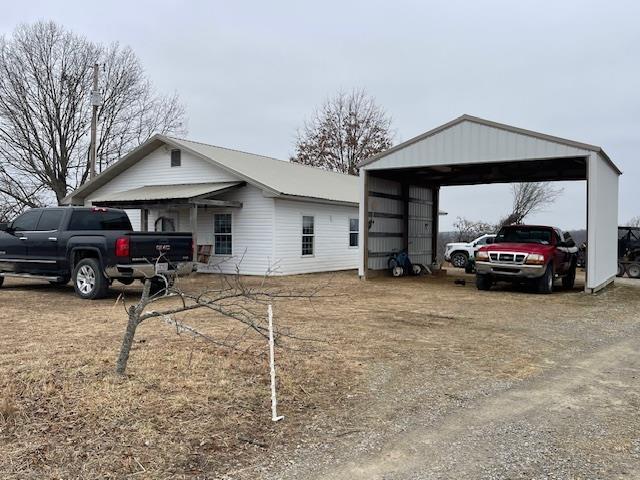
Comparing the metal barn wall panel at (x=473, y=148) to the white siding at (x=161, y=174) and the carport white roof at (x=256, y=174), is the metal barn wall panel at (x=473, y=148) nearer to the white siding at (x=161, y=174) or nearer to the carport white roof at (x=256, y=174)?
the carport white roof at (x=256, y=174)

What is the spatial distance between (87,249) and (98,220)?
1.27m

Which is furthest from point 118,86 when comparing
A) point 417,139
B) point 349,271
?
point 417,139

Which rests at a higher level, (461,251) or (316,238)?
(316,238)

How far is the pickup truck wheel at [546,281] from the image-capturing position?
14.7 m

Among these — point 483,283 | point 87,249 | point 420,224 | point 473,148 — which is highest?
point 473,148

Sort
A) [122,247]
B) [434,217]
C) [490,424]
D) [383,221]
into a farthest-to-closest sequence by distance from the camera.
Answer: [434,217] < [383,221] < [122,247] < [490,424]

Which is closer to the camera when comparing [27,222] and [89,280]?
[89,280]

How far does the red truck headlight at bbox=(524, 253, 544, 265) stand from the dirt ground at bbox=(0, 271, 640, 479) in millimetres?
5116

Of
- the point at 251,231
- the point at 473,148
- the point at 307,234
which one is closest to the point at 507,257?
the point at 473,148

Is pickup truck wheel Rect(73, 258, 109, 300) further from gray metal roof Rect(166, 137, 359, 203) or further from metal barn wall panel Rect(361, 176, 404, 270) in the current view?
metal barn wall panel Rect(361, 176, 404, 270)

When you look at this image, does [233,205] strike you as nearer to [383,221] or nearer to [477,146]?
[383,221]

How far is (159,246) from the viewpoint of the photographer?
1171 centimetres

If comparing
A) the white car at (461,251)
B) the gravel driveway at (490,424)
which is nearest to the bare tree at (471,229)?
the white car at (461,251)

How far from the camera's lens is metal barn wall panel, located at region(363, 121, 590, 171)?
592 inches
